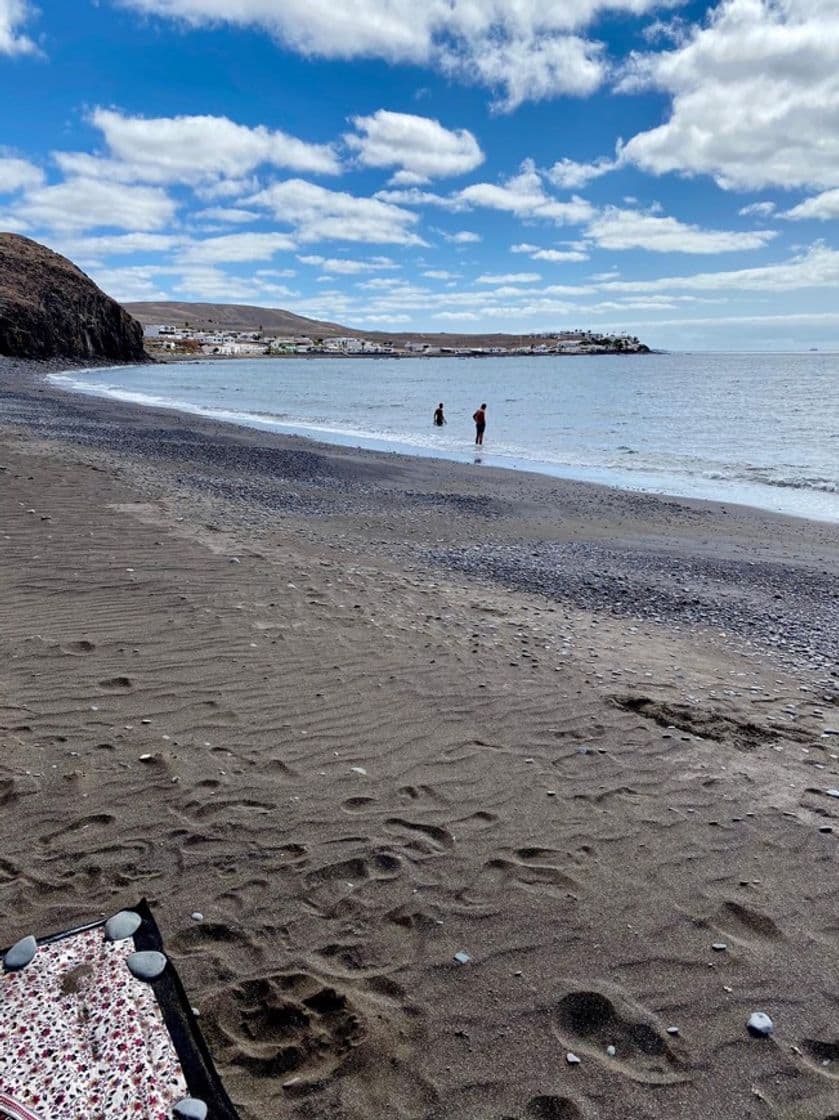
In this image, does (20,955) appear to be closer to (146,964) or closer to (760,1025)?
(146,964)

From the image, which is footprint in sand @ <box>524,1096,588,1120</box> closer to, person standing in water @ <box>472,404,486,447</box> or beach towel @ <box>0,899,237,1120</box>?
beach towel @ <box>0,899,237,1120</box>

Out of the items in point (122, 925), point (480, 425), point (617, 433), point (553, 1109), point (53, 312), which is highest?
point (53, 312)

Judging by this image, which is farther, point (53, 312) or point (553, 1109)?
point (53, 312)

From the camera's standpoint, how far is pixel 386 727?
541 cm

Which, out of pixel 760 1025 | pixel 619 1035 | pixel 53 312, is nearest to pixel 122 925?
pixel 619 1035

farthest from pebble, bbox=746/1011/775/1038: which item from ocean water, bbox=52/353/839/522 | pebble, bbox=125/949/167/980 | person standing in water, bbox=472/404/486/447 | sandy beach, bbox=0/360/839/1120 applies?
person standing in water, bbox=472/404/486/447

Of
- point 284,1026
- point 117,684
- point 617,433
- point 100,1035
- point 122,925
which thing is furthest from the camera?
point 617,433

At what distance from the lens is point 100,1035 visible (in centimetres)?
255

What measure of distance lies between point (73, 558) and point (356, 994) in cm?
714

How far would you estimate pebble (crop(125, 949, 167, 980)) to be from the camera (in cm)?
287

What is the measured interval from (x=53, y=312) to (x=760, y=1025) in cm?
11025

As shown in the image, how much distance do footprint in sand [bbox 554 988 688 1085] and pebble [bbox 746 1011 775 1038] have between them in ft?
1.14

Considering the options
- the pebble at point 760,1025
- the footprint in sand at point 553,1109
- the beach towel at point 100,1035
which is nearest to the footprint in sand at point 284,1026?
the beach towel at point 100,1035

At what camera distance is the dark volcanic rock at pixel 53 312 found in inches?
3388
